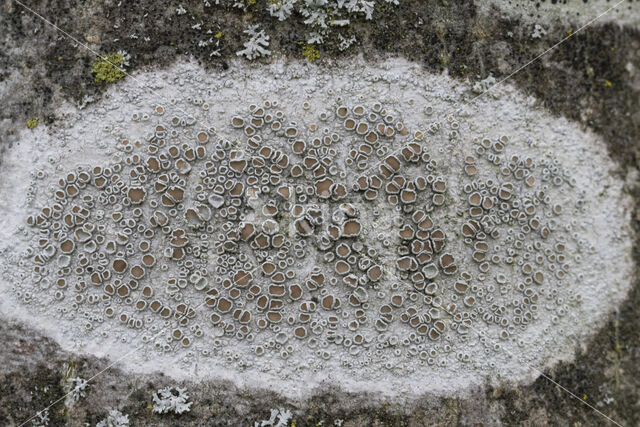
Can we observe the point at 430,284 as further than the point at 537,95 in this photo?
No

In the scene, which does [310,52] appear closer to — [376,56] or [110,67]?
[376,56]

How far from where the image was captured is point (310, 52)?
5223 millimetres

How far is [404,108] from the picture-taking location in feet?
17.0

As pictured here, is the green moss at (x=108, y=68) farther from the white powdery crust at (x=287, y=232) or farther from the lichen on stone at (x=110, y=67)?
the white powdery crust at (x=287, y=232)

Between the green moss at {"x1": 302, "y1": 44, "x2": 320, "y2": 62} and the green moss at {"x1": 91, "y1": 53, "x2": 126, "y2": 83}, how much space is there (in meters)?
2.11

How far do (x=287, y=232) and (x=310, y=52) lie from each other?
2136 millimetres

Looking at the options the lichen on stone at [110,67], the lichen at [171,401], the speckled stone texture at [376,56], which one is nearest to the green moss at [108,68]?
the lichen on stone at [110,67]

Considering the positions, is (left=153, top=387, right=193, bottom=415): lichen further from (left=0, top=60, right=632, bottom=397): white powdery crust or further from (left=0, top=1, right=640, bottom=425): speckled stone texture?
(left=0, top=60, right=632, bottom=397): white powdery crust

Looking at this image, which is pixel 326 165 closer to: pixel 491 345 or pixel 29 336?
pixel 491 345

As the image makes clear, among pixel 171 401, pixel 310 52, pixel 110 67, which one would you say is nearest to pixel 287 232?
pixel 310 52

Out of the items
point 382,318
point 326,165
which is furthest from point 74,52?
point 382,318

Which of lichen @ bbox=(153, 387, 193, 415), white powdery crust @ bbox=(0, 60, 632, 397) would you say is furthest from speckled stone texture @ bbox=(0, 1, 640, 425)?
white powdery crust @ bbox=(0, 60, 632, 397)

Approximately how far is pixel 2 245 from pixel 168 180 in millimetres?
2008

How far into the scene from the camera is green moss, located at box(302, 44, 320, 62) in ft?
17.1
